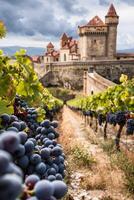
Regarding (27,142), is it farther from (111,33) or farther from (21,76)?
(111,33)

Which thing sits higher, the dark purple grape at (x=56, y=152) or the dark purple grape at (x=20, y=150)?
the dark purple grape at (x=20, y=150)

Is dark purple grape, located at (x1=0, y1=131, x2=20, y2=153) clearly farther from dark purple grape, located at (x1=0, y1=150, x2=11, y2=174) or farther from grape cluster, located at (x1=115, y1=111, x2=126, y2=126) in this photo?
grape cluster, located at (x1=115, y1=111, x2=126, y2=126)

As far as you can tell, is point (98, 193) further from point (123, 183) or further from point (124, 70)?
point (124, 70)

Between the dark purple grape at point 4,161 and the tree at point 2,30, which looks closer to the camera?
the dark purple grape at point 4,161

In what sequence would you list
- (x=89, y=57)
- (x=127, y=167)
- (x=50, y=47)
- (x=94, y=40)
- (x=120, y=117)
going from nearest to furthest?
(x=127, y=167) → (x=120, y=117) → (x=89, y=57) → (x=94, y=40) → (x=50, y=47)

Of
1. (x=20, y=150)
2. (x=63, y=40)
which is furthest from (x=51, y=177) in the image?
(x=63, y=40)

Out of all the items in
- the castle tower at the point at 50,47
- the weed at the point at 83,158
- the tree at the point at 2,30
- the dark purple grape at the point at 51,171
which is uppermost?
the tree at the point at 2,30

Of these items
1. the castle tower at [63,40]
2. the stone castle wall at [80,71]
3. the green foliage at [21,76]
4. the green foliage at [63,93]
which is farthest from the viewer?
the castle tower at [63,40]

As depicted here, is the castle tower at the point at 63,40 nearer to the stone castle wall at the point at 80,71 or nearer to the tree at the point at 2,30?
the stone castle wall at the point at 80,71

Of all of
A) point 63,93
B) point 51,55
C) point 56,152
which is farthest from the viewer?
point 51,55

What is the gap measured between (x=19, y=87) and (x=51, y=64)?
5629 centimetres

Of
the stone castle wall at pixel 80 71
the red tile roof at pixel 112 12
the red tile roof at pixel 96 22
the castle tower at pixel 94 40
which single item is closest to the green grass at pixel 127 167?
the stone castle wall at pixel 80 71

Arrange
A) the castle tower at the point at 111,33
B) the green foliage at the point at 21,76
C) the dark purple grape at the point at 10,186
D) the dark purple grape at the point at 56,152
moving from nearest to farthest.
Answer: the dark purple grape at the point at 10,186 → the dark purple grape at the point at 56,152 → the green foliage at the point at 21,76 → the castle tower at the point at 111,33

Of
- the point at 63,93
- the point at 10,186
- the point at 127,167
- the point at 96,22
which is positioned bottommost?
the point at 63,93
